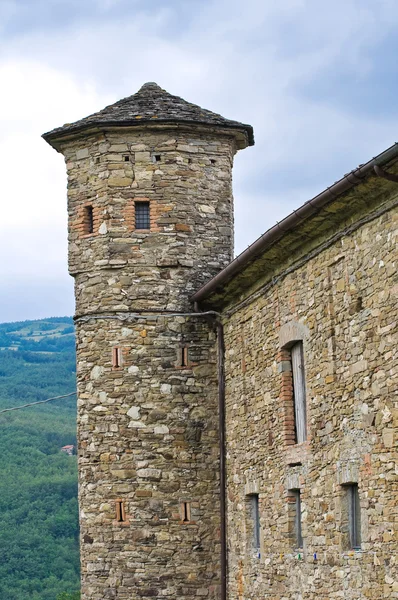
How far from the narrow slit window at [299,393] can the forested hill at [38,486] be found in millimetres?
36229

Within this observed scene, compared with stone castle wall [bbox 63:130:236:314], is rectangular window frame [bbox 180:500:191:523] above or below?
below

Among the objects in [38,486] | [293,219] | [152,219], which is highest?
[152,219]

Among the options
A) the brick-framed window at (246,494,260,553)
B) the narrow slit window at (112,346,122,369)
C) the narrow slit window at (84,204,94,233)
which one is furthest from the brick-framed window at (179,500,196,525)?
the narrow slit window at (84,204,94,233)

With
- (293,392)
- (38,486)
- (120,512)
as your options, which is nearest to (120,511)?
(120,512)

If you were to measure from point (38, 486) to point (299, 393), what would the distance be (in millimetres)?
57420

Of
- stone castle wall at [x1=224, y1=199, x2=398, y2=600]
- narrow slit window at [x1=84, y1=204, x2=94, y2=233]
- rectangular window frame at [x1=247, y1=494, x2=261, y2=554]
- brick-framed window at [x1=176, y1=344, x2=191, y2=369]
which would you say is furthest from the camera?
narrow slit window at [x1=84, y1=204, x2=94, y2=233]

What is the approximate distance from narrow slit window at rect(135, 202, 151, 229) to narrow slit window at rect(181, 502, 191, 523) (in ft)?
14.1

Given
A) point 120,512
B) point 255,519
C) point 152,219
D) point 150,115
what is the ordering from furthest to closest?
point 150,115, point 152,219, point 120,512, point 255,519

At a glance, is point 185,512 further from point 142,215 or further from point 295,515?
point 142,215

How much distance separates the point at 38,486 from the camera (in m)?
73.8

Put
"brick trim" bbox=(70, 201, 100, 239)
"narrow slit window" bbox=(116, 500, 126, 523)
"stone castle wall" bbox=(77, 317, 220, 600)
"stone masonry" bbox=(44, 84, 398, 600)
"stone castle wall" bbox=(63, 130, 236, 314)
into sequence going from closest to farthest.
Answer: "stone masonry" bbox=(44, 84, 398, 600) < "stone castle wall" bbox=(77, 317, 220, 600) < "narrow slit window" bbox=(116, 500, 126, 523) < "stone castle wall" bbox=(63, 130, 236, 314) < "brick trim" bbox=(70, 201, 100, 239)

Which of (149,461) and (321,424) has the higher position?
(321,424)

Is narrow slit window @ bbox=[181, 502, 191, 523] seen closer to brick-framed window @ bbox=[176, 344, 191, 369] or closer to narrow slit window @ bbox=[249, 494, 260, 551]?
narrow slit window @ bbox=[249, 494, 260, 551]

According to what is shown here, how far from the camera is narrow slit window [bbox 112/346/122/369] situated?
2088cm
